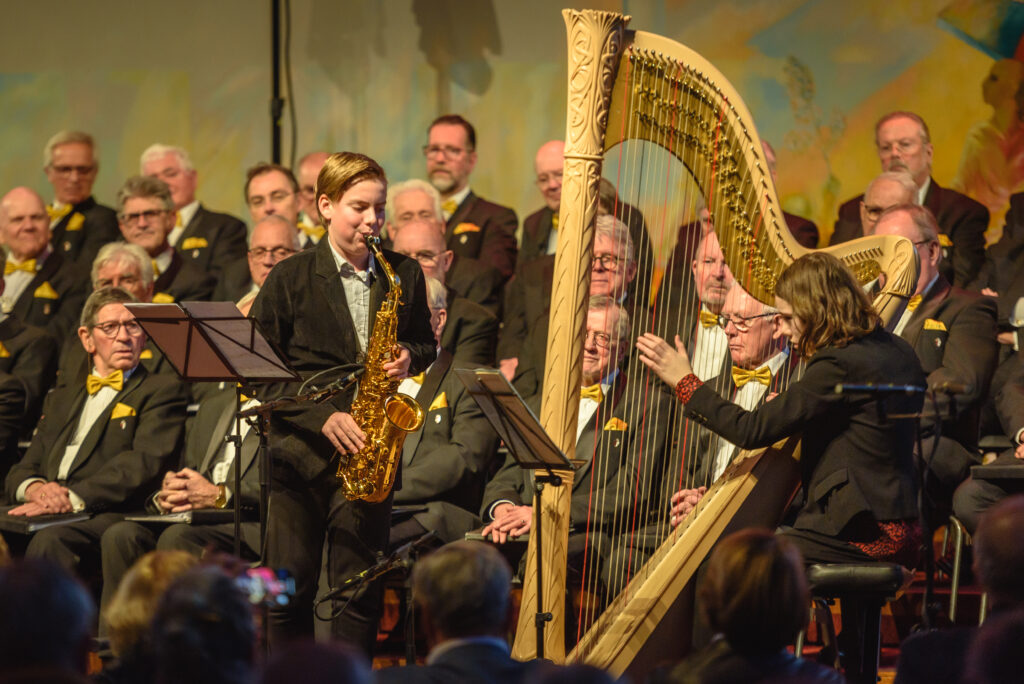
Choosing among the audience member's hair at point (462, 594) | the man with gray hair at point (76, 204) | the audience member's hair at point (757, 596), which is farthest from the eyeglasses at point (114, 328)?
→ the audience member's hair at point (757, 596)

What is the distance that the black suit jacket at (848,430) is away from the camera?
145 inches

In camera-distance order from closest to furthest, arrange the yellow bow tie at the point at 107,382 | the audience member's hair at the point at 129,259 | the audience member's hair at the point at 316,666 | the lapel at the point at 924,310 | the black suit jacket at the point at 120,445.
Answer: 1. the audience member's hair at the point at 316,666
2. the lapel at the point at 924,310
3. the black suit jacket at the point at 120,445
4. the yellow bow tie at the point at 107,382
5. the audience member's hair at the point at 129,259

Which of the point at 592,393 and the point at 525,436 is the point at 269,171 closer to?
the point at 592,393

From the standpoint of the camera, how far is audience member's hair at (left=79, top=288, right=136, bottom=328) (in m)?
5.51

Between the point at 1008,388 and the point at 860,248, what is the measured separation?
3.58ft

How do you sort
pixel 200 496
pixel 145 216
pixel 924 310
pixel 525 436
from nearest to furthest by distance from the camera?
pixel 525 436 → pixel 924 310 → pixel 200 496 → pixel 145 216

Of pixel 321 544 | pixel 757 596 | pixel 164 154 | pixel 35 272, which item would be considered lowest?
pixel 321 544

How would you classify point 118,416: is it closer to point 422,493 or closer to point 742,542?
point 422,493

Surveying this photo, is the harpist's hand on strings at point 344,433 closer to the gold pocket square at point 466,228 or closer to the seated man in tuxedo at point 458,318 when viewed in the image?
the seated man in tuxedo at point 458,318

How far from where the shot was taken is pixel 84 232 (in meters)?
7.53

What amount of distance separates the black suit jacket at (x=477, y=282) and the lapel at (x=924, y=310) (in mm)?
1947

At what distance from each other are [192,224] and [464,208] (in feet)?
5.63

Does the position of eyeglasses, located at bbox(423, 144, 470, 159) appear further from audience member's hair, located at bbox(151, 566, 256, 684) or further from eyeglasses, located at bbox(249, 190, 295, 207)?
audience member's hair, located at bbox(151, 566, 256, 684)

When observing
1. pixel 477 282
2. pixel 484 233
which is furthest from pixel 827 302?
pixel 484 233
